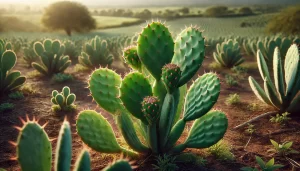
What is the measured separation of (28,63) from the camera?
7.58 metres

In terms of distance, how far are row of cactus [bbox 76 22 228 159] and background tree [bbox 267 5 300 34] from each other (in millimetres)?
15823

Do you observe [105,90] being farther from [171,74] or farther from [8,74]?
[8,74]

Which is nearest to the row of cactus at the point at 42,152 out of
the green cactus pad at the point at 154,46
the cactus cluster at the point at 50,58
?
the green cactus pad at the point at 154,46

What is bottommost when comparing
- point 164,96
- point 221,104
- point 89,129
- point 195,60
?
point 221,104

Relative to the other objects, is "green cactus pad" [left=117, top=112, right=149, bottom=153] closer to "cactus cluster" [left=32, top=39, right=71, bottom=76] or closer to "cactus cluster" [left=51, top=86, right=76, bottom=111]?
"cactus cluster" [left=51, top=86, right=76, bottom=111]

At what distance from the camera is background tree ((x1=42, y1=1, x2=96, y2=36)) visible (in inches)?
934

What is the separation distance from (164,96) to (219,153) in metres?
0.81

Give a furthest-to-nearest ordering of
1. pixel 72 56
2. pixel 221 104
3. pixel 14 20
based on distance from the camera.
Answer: pixel 14 20 → pixel 72 56 → pixel 221 104

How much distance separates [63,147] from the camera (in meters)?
1.54

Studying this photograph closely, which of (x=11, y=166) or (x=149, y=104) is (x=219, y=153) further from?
(x=11, y=166)

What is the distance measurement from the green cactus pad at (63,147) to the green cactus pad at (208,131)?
54.9 inches

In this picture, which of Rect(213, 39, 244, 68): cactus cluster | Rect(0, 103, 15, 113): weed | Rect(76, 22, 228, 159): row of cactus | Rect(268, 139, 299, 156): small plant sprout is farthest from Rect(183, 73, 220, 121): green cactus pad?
Rect(213, 39, 244, 68): cactus cluster

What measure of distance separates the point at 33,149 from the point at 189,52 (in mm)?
1458

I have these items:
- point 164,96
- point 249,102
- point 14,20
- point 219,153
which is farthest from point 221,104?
point 14,20
